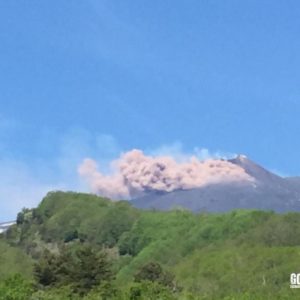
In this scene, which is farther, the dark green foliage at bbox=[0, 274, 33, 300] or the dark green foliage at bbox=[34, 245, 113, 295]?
the dark green foliage at bbox=[34, 245, 113, 295]

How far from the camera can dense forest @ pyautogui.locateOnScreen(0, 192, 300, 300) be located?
5028 cm

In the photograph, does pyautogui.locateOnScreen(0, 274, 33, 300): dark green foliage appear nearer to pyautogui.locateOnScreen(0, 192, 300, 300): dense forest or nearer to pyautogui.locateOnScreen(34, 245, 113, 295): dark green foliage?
pyautogui.locateOnScreen(0, 192, 300, 300): dense forest

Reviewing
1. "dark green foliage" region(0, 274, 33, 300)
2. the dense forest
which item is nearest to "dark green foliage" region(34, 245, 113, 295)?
the dense forest

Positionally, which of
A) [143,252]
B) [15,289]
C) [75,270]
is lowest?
[15,289]

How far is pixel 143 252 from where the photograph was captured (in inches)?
4658

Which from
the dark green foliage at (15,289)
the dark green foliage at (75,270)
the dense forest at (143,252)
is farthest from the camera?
the dark green foliage at (75,270)

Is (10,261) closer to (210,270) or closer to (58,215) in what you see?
(210,270)

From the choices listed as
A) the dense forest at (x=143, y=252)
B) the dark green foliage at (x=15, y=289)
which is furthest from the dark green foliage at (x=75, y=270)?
the dark green foliage at (x=15, y=289)

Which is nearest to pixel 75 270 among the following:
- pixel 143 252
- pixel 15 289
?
pixel 15 289

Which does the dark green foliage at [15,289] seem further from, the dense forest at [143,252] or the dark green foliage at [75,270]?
the dark green foliage at [75,270]

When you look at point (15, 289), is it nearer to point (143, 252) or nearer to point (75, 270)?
point (75, 270)

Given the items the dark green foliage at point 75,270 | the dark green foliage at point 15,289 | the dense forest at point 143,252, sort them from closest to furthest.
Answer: the dark green foliage at point 15,289
the dense forest at point 143,252
the dark green foliage at point 75,270

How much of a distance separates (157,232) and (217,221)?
11095mm

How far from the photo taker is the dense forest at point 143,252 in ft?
165
